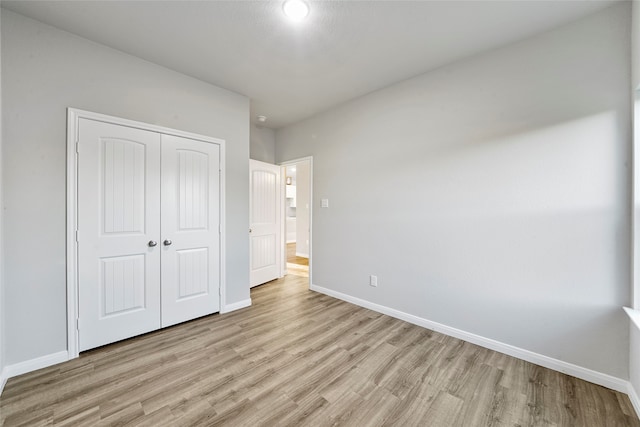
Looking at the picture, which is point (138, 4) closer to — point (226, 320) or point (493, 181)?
point (226, 320)

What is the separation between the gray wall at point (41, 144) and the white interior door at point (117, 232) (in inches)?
5.8

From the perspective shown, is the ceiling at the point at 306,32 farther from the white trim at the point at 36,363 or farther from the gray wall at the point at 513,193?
the white trim at the point at 36,363

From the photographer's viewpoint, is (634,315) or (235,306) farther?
(235,306)

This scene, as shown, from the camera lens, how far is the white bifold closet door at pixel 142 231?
2.23m

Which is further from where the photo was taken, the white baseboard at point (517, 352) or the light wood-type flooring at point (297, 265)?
the light wood-type flooring at point (297, 265)

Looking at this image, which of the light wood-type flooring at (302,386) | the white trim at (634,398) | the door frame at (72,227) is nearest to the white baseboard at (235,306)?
the light wood-type flooring at (302,386)

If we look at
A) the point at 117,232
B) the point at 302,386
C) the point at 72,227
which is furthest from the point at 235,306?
the point at 72,227

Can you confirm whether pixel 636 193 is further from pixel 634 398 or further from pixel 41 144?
pixel 41 144

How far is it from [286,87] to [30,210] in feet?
8.71

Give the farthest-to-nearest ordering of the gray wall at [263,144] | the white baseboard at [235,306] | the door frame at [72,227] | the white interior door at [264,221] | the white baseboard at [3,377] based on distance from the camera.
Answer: the gray wall at [263,144] < the white interior door at [264,221] < the white baseboard at [235,306] < the door frame at [72,227] < the white baseboard at [3,377]

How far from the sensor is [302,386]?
6.00 ft

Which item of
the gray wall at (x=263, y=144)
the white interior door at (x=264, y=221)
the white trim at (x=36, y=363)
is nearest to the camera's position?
the white trim at (x=36, y=363)

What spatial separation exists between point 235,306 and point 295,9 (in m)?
3.15

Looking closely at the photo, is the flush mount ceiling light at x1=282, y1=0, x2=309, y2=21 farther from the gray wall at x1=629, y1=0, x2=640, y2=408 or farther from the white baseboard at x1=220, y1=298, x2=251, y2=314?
the white baseboard at x1=220, y1=298, x2=251, y2=314
